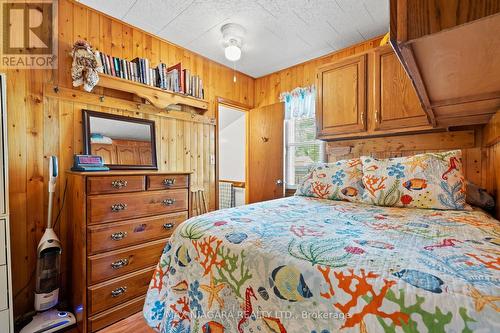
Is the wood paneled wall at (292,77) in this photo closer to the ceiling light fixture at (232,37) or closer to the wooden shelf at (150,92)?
the ceiling light fixture at (232,37)

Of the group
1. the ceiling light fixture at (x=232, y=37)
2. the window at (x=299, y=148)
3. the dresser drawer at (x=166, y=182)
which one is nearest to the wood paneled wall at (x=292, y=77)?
the window at (x=299, y=148)

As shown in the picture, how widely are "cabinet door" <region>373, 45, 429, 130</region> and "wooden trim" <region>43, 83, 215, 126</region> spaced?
1.98 meters

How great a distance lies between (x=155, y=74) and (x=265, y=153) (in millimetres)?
1703

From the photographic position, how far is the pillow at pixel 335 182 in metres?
1.64

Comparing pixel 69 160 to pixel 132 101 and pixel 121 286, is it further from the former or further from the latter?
pixel 121 286

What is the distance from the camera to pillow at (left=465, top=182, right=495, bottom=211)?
1.44 metres

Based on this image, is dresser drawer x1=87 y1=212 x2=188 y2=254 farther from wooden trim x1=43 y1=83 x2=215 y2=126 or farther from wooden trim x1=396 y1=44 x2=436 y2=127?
wooden trim x1=396 y1=44 x2=436 y2=127

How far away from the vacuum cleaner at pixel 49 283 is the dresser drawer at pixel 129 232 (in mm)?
332

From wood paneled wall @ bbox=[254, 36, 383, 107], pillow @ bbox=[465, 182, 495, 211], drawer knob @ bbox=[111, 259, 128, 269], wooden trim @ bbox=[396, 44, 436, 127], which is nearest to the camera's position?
wooden trim @ bbox=[396, 44, 436, 127]

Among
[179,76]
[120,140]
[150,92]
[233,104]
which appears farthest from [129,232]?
[233,104]

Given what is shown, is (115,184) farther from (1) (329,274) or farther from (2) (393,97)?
(2) (393,97)

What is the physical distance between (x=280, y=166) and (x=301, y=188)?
123 cm

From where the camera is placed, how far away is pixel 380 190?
4.88 ft

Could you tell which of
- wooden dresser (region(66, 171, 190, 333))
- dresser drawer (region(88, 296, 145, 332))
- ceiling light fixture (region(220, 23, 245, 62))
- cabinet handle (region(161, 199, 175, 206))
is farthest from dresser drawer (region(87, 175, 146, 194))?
A: ceiling light fixture (region(220, 23, 245, 62))
